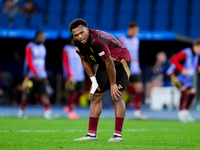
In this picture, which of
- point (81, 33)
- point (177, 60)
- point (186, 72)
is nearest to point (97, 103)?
point (81, 33)

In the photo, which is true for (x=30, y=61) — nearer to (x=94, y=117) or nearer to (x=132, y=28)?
(x=132, y=28)

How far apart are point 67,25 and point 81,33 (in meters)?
13.8

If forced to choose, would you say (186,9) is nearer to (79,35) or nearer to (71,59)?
(71,59)

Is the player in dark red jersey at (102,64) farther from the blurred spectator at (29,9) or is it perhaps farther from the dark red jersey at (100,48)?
the blurred spectator at (29,9)

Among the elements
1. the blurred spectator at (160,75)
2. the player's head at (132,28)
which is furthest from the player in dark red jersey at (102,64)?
the blurred spectator at (160,75)

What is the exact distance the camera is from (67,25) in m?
18.5

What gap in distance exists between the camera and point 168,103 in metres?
15.1

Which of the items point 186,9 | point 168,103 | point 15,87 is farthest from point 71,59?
point 186,9

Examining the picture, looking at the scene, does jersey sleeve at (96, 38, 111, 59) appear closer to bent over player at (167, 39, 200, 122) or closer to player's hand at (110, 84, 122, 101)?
player's hand at (110, 84, 122, 101)

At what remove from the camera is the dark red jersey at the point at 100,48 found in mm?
4789

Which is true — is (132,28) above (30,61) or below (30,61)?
above

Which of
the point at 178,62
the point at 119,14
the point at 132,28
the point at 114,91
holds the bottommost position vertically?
the point at 114,91

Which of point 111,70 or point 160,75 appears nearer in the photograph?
point 111,70

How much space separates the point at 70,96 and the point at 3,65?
8.34 metres
